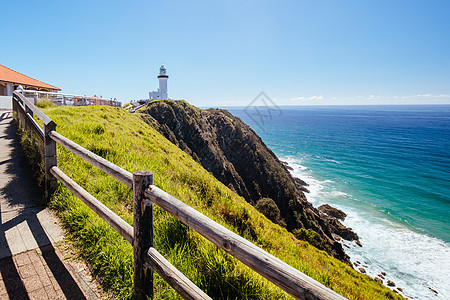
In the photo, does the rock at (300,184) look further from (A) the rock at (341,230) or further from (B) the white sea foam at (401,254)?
(A) the rock at (341,230)

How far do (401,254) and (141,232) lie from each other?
31.7 m

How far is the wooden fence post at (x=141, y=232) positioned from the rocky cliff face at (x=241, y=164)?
26.4 meters

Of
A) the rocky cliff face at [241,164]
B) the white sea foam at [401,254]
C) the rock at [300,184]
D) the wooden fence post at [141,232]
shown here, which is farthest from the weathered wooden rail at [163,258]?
the rock at [300,184]

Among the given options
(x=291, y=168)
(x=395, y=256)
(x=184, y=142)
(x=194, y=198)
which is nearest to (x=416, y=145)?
(x=291, y=168)

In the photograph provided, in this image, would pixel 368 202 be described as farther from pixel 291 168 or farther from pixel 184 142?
pixel 184 142

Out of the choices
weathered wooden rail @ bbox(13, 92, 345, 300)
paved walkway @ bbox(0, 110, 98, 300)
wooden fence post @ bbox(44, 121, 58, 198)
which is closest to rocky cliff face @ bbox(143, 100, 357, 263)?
wooden fence post @ bbox(44, 121, 58, 198)

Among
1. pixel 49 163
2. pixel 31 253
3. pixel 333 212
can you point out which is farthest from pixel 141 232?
pixel 333 212

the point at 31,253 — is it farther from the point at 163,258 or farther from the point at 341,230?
the point at 341,230

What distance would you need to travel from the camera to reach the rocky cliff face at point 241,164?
107 ft

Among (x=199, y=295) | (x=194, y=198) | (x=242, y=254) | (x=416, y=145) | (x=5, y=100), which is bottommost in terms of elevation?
(x=416, y=145)

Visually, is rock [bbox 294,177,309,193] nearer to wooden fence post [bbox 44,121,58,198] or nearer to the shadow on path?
the shadow on path

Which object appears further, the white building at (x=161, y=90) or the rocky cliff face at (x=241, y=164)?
the white building at (x=161, y=90)

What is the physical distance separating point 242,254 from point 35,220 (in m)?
3.82

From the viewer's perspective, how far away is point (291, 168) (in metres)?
58.7
